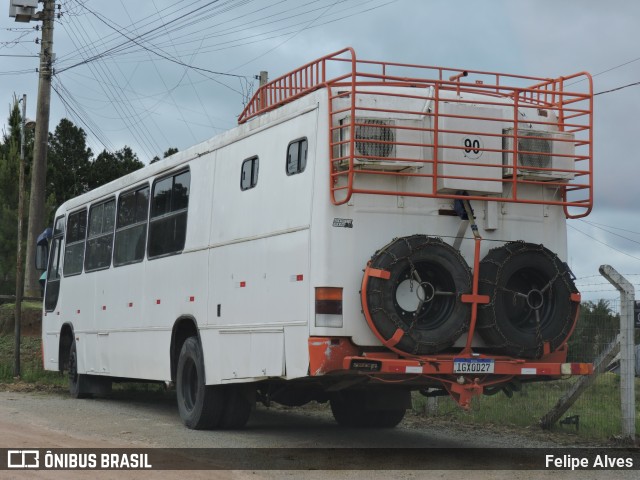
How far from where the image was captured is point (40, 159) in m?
29.6

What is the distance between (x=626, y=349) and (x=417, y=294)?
3451 millimetres

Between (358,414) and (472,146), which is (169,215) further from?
(472,146)

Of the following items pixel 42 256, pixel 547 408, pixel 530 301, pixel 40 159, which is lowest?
pixel 547 408

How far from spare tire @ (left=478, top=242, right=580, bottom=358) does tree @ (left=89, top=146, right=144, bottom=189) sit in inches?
1346

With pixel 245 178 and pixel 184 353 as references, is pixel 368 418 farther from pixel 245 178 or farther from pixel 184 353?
pixel 245 178

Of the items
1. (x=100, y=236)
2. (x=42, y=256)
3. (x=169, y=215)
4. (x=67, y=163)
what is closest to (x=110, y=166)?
(x=67, y=163)

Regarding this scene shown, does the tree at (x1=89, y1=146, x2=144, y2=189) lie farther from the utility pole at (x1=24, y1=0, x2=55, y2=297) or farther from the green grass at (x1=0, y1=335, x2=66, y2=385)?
the green grass at (x1=0, y1=335, x2=66, y2=385)

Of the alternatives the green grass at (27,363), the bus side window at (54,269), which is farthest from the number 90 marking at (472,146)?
the green grass at (27,363)

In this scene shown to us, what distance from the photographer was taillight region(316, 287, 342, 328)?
9.82 meters

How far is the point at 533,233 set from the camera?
1084 cm

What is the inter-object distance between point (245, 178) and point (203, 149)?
1.53 meters

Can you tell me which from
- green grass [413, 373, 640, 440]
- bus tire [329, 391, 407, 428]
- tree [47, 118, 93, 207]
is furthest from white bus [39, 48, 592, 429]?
tree [47, 118, 93, 207]

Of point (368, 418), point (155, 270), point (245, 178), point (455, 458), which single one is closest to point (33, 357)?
point (155, 270)

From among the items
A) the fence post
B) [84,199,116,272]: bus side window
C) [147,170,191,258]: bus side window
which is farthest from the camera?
[84,199,116,272]: bus side window
